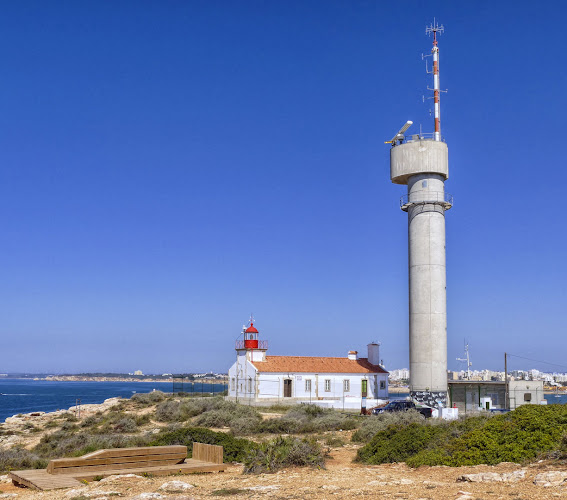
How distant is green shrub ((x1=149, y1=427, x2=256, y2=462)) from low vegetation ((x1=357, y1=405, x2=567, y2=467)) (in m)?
3.34

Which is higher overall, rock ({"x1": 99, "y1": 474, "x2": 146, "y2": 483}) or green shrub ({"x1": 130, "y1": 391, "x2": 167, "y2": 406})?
rock ({"x1": 99, "y1": 474, "x2": 146, "y2": 483})

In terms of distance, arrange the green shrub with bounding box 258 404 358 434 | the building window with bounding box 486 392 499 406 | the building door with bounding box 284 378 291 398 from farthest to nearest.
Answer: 1. the building door with bounding box 284 378 291 398
2. the building window with bounding box 486 392 499 406
3. the green shrub with bounding box 258 404 358 434

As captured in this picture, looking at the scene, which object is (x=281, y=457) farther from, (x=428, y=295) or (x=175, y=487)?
(x=428, y=295)

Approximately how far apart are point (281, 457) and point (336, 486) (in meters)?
3.06

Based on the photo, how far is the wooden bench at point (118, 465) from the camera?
553 inches

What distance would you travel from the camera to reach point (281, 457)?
15008 millimetres

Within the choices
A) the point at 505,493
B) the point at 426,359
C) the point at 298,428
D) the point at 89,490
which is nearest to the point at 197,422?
the point at 298,428

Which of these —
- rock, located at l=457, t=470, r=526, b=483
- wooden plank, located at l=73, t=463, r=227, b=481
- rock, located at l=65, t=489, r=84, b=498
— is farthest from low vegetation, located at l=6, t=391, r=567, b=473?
rock, located at l=65, t=489, r=84, b=498

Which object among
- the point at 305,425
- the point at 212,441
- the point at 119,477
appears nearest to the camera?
the point at 119,477

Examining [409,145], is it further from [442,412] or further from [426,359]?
[442,412]

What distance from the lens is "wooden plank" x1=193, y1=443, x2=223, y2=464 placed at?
52.4ft

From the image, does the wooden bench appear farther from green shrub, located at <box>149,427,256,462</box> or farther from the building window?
the building window

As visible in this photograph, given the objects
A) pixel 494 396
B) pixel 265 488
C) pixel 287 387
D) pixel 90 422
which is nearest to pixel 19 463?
pixel 265 488

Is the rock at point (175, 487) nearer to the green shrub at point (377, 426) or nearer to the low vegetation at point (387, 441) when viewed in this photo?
the low vegetation at point (387, 441)
